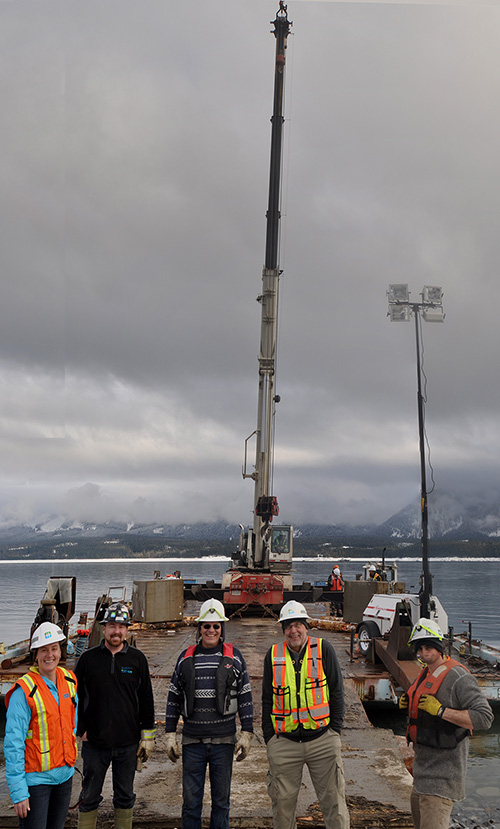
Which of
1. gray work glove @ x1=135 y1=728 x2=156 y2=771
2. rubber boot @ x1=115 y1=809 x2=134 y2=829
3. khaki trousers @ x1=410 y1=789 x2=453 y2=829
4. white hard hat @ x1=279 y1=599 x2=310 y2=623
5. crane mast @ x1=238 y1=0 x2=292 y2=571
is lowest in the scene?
rubber boot @ x1=115 y1=809 x2=134 y2=829

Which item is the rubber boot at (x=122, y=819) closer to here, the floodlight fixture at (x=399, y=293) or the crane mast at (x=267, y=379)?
the crane mast at (x=267, y=379)

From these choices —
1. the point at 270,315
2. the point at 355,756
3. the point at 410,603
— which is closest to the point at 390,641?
the point at 410,603

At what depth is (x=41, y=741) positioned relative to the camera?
175 inches

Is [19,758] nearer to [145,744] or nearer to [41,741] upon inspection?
[41,741]

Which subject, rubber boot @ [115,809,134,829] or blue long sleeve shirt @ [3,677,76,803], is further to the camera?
rubber boot @ [115,809,134,829]

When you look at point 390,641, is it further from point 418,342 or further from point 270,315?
point 270,315

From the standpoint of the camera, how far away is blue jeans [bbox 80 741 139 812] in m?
5.09

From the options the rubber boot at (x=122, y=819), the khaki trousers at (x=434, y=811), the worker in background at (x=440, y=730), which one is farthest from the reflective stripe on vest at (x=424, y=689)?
the rubber boot at (x=122, y=819)

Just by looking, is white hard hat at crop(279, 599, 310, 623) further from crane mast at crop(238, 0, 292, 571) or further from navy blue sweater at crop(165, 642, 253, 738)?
crane mast at crop(238, 0, 292, 571)

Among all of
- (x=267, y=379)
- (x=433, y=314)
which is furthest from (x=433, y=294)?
(x=267, y=379)

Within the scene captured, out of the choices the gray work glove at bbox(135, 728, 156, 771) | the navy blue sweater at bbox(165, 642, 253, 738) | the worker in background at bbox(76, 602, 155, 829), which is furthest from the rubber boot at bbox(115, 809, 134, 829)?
the navy blue sweater at bbox(165, 642, 253, 738)

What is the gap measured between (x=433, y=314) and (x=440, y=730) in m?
21.8

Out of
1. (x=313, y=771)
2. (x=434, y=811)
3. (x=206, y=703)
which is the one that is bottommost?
(x=434, y=811)

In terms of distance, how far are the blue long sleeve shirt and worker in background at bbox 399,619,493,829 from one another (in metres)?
2.70
